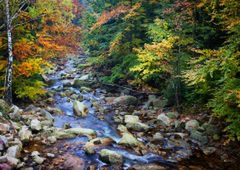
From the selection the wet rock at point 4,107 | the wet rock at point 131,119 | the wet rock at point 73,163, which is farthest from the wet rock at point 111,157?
the wet rock at point 4,107

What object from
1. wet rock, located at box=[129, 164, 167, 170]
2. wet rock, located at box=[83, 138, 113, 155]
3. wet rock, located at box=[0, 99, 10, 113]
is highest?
wet rock, located at box=[0, 99, 10, 113]

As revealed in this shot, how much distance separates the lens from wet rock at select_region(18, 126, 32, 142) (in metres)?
9.97

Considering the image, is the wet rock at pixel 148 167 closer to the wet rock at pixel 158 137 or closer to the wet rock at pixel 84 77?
the wet rock at pixel 158 137

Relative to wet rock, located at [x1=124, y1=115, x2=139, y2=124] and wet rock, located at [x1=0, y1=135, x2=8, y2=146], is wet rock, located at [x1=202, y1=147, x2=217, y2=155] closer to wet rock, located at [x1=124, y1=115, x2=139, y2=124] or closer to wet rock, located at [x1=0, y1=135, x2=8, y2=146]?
wet rock, located at [x1=124, y1=115, x2=139, y2=124]

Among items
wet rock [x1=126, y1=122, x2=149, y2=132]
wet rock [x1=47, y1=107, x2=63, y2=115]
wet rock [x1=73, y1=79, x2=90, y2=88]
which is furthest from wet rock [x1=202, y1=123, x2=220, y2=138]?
wet rock [x1=73, y1=79, x2=90, y2=88]

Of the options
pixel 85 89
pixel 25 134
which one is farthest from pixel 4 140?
pixel 85 89

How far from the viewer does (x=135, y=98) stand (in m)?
16.8

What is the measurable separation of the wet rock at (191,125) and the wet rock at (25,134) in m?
6.17

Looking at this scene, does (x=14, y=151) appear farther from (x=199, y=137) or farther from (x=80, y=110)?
(x=199, y=137)

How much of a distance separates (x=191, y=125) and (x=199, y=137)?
0.91 meters

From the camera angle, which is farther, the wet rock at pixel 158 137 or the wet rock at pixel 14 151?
the wet rock at pixel 158 137

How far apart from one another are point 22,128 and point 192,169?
610 cm

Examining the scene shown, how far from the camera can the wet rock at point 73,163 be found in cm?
857

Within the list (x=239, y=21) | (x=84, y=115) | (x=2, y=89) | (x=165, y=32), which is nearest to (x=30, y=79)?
(x=2, y=89)
